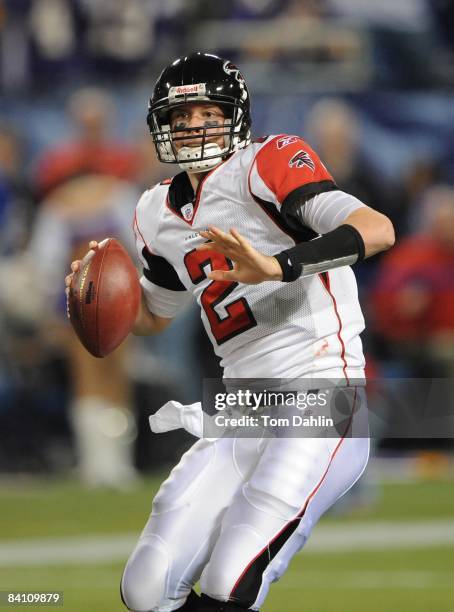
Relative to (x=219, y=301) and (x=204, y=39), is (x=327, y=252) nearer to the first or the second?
(x=219, y=301)

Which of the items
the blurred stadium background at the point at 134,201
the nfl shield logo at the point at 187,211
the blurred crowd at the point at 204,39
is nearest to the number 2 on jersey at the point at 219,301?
the nfl shield logo at the point at 187,211

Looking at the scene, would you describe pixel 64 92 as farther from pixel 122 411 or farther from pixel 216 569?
pixel 216 569

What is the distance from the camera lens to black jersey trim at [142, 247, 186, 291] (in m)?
4.13

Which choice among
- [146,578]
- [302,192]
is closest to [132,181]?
[302,192]

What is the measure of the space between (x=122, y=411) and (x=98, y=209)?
→ 1.30 meters

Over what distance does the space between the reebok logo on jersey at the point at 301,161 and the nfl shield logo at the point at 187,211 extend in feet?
1.29

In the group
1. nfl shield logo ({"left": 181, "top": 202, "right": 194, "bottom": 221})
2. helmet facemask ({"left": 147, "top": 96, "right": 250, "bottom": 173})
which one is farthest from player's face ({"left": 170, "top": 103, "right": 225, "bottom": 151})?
nfl shield logo ({"left": 181, "top": 202, "right": 194, "bottom": 221})

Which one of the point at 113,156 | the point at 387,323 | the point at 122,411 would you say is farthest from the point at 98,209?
the point at 387,323

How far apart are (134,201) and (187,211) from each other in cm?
469

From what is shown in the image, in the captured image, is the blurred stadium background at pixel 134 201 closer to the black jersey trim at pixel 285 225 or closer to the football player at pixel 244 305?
the football player at pixel 244 305

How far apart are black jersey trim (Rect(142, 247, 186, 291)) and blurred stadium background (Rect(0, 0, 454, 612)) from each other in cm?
267

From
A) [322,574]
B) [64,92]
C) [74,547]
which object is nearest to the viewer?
[322,574]

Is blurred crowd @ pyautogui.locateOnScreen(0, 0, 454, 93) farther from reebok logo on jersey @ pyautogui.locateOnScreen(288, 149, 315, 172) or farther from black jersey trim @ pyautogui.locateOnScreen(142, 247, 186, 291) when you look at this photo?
reebok logo on jersey @ pyautogui.locateOnScreen(288, 149, 315, 172)

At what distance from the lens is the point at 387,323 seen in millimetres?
8727
